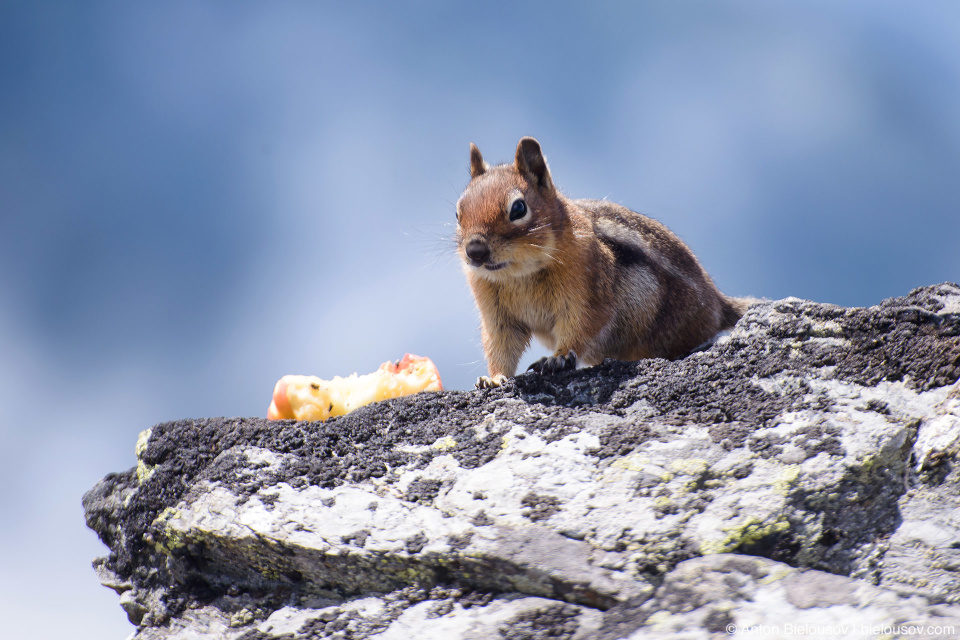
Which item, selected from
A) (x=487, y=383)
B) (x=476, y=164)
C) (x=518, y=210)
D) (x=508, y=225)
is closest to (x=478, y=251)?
(x=508, y=225)

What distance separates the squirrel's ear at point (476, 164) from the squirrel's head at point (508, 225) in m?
0.46

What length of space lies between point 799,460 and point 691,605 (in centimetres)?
88

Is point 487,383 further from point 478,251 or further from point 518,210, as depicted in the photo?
point 518,210

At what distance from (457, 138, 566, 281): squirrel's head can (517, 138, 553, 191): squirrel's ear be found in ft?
0.05

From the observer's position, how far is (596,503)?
11.7ft

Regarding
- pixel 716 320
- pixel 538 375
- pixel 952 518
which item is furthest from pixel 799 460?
pixel 716 320

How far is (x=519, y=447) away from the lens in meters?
3.96

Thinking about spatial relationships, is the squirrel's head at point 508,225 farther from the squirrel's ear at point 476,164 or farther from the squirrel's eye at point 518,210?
the squirrel's ear at point 476,164

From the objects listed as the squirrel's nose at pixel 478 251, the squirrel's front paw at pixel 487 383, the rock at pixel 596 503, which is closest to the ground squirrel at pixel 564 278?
the squirrel's nose at pixel 478 251

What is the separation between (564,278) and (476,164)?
1.44 m

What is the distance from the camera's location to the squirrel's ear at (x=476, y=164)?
256 inches

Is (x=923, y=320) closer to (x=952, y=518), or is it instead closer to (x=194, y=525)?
(x=952, y=518)

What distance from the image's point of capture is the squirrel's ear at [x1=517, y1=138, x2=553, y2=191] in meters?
6.07

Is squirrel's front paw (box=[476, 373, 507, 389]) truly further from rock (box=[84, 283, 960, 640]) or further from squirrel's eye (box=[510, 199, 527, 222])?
squirrel's eye (box=[510, 199, 527, 222])
